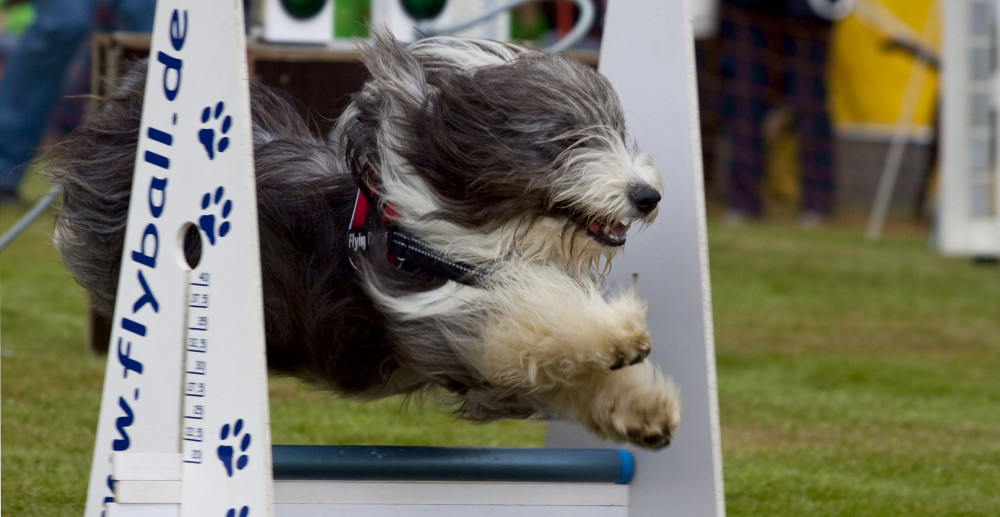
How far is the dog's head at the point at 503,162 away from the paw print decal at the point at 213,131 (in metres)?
0.47

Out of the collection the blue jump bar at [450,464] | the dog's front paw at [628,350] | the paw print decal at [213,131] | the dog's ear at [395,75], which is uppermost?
the dog's ear at [395,75]

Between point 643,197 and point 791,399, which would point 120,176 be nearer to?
point 643,197

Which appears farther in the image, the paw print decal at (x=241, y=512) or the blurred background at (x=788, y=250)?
the blurred background at (x=788, y=250)

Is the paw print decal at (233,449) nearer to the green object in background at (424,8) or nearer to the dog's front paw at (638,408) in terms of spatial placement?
the dog's front paw at (638,408)

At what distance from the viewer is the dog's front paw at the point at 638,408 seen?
2.44 meters

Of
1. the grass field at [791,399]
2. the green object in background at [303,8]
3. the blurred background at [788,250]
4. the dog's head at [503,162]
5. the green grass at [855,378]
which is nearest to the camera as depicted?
the dog's head at [503,162]

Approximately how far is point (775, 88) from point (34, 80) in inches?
212

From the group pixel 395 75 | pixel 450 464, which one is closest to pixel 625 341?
pixel 450 464

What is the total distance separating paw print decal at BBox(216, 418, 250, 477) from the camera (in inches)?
81.8

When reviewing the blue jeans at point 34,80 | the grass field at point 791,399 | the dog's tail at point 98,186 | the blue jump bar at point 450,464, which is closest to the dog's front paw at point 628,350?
the blue jump bar at point 450,464

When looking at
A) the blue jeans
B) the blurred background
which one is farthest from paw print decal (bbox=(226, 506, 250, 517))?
the blue jeans

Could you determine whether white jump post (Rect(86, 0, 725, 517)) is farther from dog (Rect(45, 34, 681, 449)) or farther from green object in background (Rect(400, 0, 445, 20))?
green object in background (Rect(400, 0, 445, 20))

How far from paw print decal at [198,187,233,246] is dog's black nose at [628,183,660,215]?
2.55 feet

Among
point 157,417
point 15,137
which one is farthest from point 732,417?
point 15,137
